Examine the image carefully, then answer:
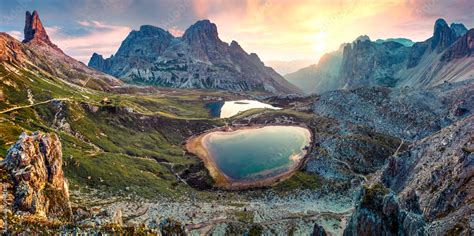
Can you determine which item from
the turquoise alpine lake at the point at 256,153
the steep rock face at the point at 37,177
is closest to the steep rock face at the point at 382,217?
the steep rock face at the point at 37,177

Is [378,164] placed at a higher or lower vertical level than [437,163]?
lower

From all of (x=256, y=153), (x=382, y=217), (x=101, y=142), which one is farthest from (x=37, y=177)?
(x=256, y=153)

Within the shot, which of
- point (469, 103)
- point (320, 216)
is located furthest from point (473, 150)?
point (469, 103)

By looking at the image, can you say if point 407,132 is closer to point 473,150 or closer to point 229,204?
point 473,150

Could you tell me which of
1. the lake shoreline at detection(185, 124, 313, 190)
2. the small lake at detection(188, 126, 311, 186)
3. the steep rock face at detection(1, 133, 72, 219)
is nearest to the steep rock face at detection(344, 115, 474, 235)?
the lake shoreline at detection(185, 124, 313, 190)

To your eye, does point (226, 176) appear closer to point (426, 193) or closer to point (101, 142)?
point (101, 142)

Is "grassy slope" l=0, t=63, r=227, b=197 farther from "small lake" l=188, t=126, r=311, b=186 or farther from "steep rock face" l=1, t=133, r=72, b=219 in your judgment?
"steep rock face" l=1, t=133, r=72, b=219

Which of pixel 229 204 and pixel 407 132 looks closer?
pixel 229 204
